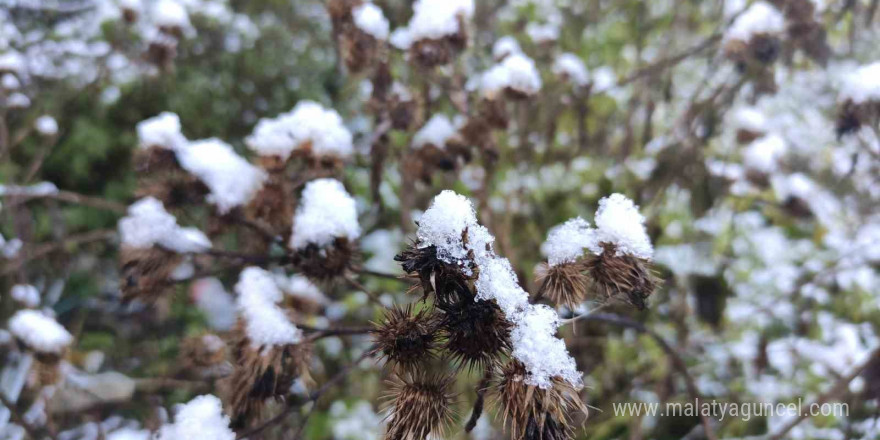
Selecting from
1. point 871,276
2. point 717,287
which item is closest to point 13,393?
point 717,287

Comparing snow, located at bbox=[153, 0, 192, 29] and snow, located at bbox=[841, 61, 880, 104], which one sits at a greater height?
snow, located at bbox=[841, 61, 880, 104]

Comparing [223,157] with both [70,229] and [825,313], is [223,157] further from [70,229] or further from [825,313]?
[825,313]

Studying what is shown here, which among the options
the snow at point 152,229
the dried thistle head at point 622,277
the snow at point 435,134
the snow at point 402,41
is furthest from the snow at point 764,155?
the snow at point 152,229

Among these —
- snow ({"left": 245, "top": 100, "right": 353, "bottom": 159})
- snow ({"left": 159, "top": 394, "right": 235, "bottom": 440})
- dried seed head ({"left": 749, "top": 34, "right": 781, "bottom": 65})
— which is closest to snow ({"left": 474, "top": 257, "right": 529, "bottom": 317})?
snow ({"left": 159, "top": 394, "right": 235, "bottom": 440})

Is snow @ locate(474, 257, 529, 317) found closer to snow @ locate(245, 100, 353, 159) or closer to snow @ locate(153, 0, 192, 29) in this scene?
snow @ locate(245, 100, 353, 159)

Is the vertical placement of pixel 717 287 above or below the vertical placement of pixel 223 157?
above

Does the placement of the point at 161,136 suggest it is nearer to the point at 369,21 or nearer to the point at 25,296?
the point at 369,21
